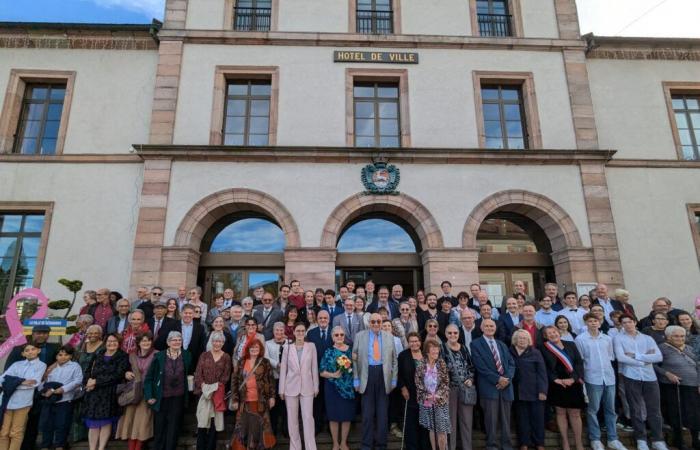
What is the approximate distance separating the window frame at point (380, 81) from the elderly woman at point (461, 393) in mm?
6791

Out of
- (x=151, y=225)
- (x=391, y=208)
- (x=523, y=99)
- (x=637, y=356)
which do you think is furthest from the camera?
(x=523, y=99)

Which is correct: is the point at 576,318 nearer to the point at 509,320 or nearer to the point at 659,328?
the point at 659,328

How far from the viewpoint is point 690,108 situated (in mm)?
12383

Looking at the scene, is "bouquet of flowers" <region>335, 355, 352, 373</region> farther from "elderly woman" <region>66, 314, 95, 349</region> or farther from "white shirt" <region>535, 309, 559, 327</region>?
"elderly woman" <region>66, 314, 95, 349</region>

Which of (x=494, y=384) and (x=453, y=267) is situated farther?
(x=453, y=267)

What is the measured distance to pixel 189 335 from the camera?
6.58 m

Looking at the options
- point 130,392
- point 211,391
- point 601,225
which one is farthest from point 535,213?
point 130,392

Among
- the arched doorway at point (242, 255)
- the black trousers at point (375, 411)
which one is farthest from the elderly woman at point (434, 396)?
the arched doorway at point (242, 255)

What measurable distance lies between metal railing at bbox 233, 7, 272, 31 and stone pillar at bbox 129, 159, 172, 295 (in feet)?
15.9

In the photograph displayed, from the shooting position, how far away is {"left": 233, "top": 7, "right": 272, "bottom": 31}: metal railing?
1230 cm

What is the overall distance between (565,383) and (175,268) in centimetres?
865

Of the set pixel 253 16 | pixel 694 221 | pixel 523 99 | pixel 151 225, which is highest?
pixel 253 16

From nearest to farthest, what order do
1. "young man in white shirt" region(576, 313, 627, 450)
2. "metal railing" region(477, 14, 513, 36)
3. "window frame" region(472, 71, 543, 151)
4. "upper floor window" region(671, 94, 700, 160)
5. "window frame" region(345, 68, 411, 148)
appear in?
"young man in white shirt" region(576, 313, 627, 450), "window frame" region(345, 68, 411, 148), "window frame" region(472, 71, 543, 151), "upper floor window" region(671, 94, 700, 160), "metal railing" region(477, 14, 513, 36)

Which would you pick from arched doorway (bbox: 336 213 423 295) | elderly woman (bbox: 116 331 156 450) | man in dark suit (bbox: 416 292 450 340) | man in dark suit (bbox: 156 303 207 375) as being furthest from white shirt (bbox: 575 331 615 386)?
elderly woman (bbox: 116 331 156 450)
